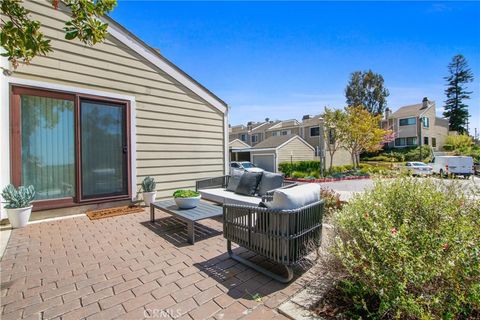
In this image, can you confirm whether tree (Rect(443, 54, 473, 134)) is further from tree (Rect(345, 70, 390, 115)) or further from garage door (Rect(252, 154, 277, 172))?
garage door (Rect(252, 154, 277, 172))

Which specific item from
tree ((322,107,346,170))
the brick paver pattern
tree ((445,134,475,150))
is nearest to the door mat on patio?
the brick paver pattern

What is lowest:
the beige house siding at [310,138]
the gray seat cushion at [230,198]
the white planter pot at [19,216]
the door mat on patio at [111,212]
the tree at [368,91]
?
the door mat on patio at [111,212]

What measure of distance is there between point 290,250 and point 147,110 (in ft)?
17.6

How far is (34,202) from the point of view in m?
4.57

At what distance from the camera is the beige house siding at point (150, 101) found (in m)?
4.73

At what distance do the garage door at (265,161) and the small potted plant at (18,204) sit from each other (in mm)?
19291

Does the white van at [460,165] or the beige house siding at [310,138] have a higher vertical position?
the beige house siding at [310,138]

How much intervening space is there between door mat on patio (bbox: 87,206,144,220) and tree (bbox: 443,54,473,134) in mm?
48356

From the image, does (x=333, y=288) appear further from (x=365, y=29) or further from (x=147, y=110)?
(x=365, y=29)

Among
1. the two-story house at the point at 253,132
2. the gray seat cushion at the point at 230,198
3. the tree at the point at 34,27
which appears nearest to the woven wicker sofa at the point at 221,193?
the gray seat cushion at the point at 230,198

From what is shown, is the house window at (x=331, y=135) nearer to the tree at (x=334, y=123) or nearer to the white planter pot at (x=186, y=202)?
the tree at (x=334, y=123)

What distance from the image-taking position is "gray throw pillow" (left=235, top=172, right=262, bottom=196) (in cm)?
517

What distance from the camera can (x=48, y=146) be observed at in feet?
15.7

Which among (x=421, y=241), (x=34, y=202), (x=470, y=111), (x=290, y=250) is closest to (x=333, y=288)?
(x=290, y=250)
